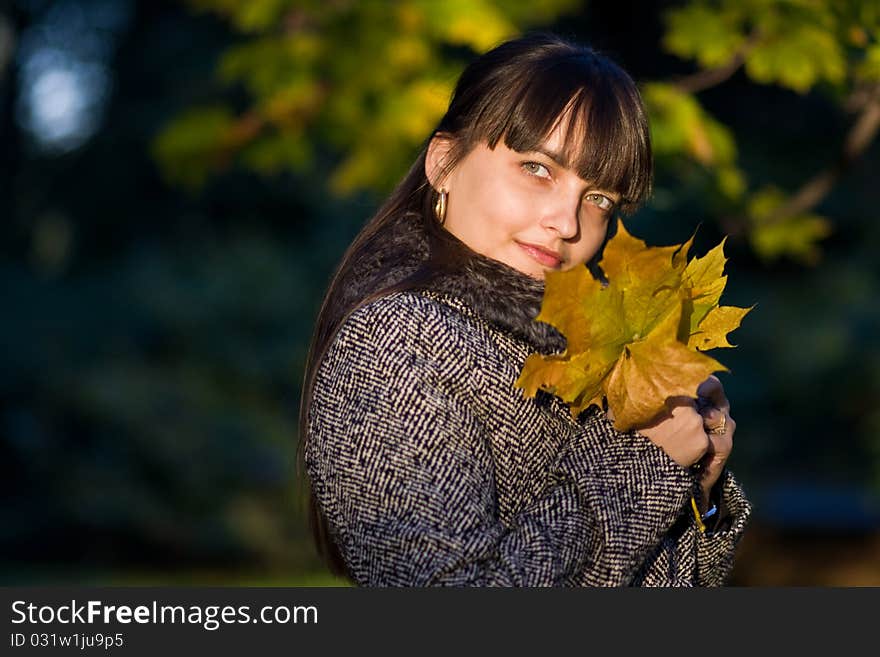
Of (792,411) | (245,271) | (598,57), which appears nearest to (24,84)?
(245,271)

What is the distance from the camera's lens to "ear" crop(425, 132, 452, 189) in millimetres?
2199

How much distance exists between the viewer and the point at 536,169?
203cm

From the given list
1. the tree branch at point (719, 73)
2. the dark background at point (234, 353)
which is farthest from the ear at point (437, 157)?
the dark background at point (234, 353)

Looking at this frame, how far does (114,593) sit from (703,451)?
2.92 ft

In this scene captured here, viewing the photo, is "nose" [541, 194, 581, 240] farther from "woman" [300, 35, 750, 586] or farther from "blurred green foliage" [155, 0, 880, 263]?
"blurred green foliage" [155, 0, 880, 263]

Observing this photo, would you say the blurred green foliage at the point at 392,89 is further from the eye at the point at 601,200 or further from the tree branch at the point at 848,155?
the eye at the point at 601,200

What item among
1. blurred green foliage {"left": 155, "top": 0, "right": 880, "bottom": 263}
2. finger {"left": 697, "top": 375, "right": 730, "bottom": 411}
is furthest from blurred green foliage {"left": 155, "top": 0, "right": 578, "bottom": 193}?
finger {"left": 697, "top": 375, "right": 730, "bottom": 411}

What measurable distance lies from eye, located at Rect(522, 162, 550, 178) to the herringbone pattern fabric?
0.80 feet

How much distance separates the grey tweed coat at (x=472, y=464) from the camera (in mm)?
1764

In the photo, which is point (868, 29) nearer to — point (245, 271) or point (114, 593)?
point (114, 593)

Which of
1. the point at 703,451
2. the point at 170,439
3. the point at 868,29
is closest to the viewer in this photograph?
the point at 703,451

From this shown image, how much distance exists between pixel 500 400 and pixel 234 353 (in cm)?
739

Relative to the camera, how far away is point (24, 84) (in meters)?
13.1

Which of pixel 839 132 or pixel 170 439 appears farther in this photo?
pixel 170 439
